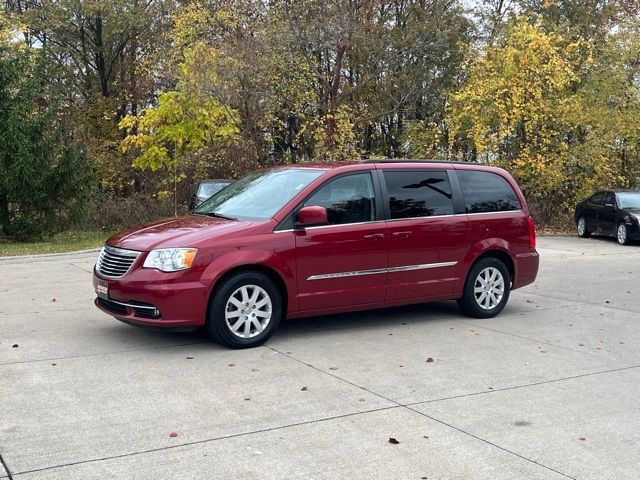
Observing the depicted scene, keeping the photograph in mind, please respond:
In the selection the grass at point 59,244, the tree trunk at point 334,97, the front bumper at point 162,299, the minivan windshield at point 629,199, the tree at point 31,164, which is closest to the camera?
the front bumper at point 162,299

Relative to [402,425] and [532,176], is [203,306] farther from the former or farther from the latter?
[532,176]

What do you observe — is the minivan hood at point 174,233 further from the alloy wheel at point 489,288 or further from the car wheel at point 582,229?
the car wheel at point 582,229

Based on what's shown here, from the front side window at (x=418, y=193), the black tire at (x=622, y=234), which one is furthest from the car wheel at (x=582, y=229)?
the front side window at (x=418, y=193)

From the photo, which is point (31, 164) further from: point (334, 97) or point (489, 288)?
point (489, 288)

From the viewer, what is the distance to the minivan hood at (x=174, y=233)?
285 inches

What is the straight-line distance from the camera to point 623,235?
2119 cm

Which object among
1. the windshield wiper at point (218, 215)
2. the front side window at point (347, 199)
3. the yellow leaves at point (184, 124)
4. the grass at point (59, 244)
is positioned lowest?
the grass at point (59, 244)

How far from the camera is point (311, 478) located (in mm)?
4305

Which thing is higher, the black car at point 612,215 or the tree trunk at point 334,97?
the tree trunk at point 334,97

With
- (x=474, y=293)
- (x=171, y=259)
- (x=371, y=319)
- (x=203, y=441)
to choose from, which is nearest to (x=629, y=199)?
(x=474, y=293)

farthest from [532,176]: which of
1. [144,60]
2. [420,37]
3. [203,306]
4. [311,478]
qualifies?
[311,478]

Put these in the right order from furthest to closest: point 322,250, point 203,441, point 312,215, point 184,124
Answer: point 184,124 < point 322,250 < point 312,215 < point 203,441

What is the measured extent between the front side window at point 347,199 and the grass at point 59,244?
10.3 meters

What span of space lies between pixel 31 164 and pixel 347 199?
46.8 feet
